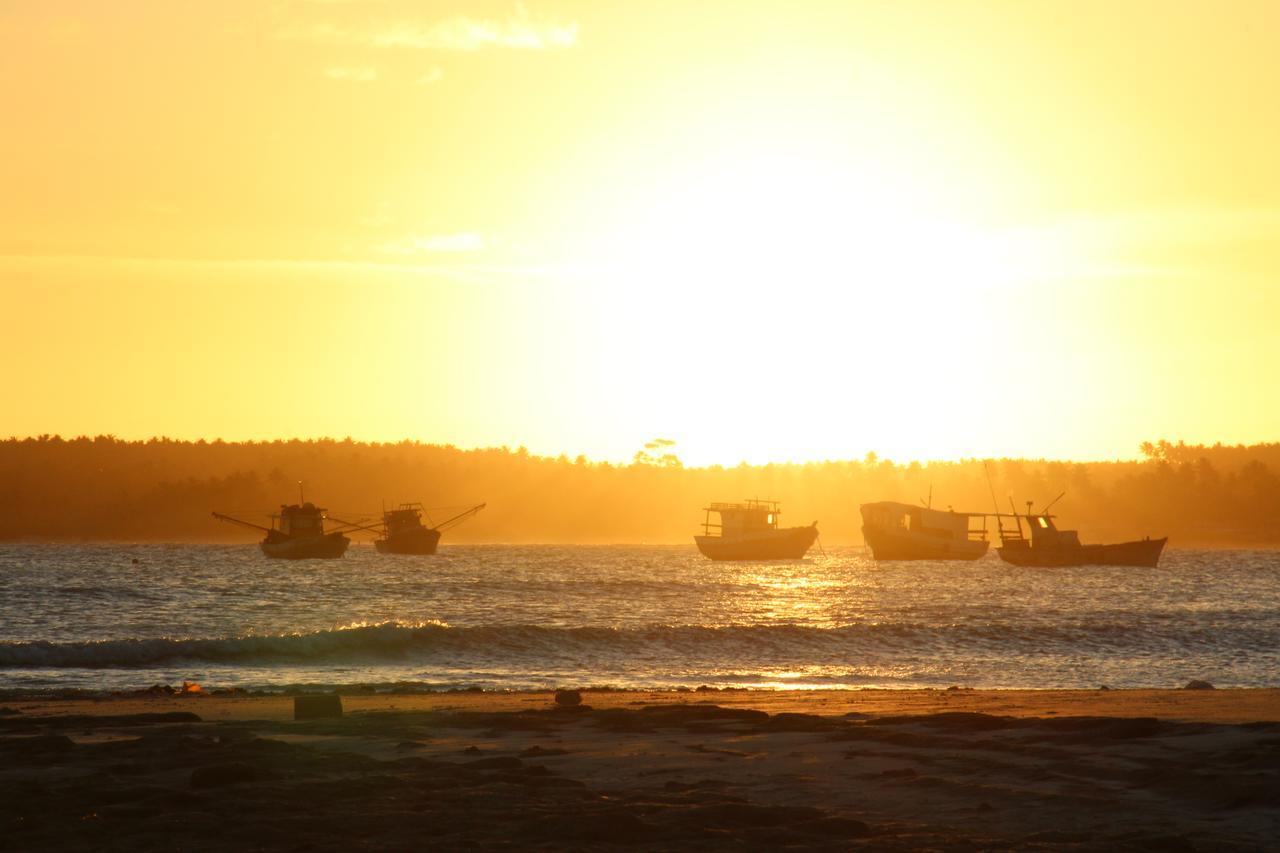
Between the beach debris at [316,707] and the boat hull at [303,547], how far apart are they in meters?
110

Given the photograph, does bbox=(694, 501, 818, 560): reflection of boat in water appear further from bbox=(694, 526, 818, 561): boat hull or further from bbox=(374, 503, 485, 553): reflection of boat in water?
bbox=(374, 503, 485, 553): reflection of boat in water

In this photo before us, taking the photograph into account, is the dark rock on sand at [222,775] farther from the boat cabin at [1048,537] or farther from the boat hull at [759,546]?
the boat hull at [759,546]

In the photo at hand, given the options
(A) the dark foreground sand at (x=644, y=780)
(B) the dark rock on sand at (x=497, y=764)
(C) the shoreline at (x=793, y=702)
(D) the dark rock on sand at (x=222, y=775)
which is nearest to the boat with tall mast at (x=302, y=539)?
(C) the shoreline at (x=793, y=702)

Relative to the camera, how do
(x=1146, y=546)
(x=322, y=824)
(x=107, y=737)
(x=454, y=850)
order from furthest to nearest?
(x=1146, y=546), (x=107, y=737), (x=322, y=824), (x=454, y=850)

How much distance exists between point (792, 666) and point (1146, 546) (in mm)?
93375

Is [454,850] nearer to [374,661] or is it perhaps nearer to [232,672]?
[232,672]

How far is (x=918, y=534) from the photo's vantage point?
130000mm

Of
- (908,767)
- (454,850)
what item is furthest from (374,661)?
(454,850)

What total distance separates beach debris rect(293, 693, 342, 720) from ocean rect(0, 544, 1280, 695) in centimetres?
851

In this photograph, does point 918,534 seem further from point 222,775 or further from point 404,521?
point 222,775

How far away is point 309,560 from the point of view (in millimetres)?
128125

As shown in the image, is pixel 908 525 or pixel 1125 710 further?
pixel 908 525

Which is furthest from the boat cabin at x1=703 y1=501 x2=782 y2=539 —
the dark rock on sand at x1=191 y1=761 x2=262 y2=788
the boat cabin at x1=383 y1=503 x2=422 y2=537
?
the dark rock on sand at x1=191 y1=761 x2=262 y2=788

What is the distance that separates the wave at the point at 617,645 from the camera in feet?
123
